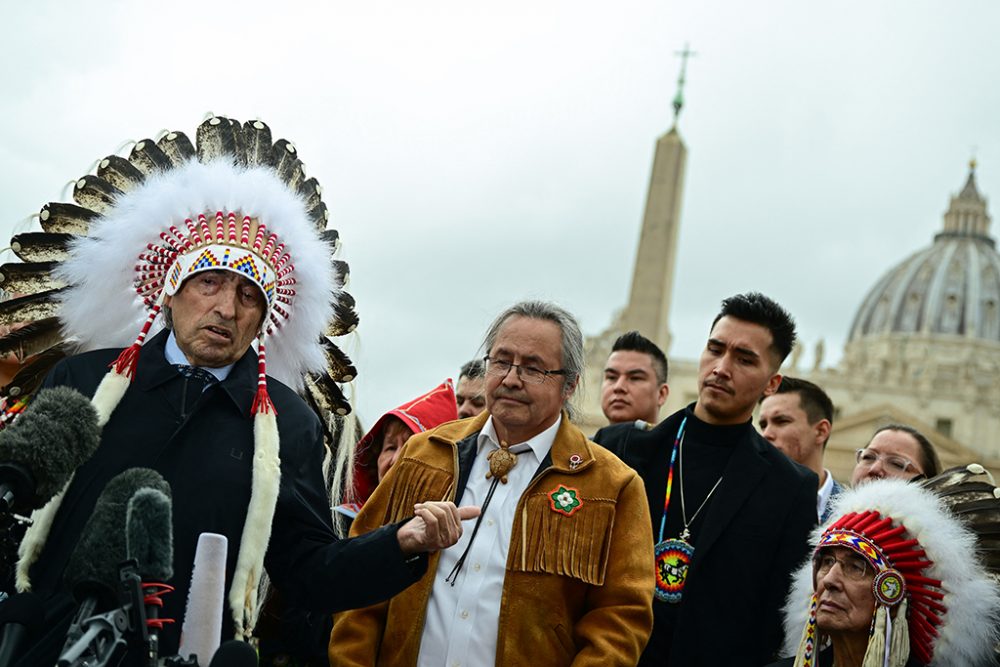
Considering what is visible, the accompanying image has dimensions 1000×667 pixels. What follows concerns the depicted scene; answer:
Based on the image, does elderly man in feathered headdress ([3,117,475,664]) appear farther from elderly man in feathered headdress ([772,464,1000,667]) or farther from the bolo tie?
elderly man in feathered headdress ([772,464,1000,667])

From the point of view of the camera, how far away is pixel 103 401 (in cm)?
357

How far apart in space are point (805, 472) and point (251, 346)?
2.29 metres

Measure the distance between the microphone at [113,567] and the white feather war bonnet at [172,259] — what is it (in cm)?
71

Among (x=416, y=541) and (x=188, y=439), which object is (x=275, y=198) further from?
(x=416, y=541)

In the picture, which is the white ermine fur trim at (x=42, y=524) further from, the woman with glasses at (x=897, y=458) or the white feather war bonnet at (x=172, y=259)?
the woman with glasses at (x=897, y=458)

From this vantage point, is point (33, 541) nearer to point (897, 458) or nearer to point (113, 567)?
point (113, 567)

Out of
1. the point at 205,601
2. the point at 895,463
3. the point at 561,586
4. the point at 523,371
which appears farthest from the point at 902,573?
the point at 205,601

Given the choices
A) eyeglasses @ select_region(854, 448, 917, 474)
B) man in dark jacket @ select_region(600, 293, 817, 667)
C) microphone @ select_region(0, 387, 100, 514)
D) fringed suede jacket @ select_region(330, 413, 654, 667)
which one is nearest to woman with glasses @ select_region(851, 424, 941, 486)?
eyeglasses @ select_region(854, 448, 917, 474)

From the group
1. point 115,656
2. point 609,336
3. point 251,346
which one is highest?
point 609,336

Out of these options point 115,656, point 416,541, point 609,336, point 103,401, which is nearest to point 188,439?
point 103,401

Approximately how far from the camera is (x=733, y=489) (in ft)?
16.3

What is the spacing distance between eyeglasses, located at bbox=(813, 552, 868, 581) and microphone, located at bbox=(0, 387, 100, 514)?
2.53 meters

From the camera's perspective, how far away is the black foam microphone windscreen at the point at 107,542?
280cm

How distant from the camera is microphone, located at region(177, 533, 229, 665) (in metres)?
3.12
